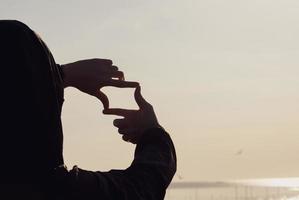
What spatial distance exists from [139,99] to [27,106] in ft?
1.69

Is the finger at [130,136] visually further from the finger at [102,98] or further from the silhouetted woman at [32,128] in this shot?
the silhouetted woman at [32,128]

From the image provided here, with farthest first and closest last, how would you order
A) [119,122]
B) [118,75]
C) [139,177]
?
[119,122], [118,75], [139,177]

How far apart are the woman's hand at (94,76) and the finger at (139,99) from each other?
0.03 m

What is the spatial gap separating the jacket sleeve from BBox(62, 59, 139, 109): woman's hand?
192 mm

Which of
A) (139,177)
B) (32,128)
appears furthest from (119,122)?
(32,128)

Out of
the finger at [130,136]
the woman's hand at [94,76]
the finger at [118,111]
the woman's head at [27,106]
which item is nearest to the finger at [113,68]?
the woman's hand at [94,76]

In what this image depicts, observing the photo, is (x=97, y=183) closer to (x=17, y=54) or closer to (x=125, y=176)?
(x=125, y=176)

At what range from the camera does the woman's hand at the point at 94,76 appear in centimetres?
226

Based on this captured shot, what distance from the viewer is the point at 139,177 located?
2.15 metres

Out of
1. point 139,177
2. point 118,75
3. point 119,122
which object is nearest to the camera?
point 139,177

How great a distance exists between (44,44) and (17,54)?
0.09 metres

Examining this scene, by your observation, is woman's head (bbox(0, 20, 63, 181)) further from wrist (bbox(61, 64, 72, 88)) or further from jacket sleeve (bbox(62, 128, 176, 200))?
wrist (bbox(61, 64, 72, 88))

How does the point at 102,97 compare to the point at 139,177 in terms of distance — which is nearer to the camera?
the point at 139,177

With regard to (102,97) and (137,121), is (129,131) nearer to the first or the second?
(137,121)
